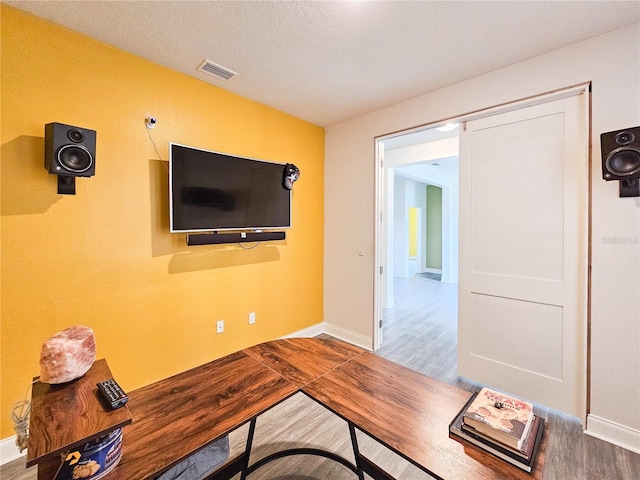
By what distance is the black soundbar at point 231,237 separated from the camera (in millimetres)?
2393

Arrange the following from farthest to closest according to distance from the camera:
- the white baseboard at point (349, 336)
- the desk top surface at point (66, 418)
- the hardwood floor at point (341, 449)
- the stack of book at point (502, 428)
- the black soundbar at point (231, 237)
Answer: the white baseboard at point (349, 336), the black soundbar at point (231, 237), the hardwood floor at point (341, 449), the stack of book at point (502, 428), the desk top surface at point (66, 418)

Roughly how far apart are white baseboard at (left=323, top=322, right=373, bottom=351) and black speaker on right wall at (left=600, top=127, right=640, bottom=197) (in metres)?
2.50

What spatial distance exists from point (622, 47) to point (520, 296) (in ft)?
5.92

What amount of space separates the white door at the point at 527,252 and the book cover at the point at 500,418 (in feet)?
4.66

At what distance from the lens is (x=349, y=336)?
11.4 feet

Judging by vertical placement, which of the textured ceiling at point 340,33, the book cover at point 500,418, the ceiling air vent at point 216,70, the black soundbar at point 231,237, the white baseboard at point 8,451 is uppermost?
the ceiling air vent at point 216,70

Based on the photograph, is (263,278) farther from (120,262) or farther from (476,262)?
(476,262)

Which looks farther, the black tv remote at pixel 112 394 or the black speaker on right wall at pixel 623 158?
the black speaker on right wall at pixel 623 158

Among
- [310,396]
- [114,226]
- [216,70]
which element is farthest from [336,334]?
[216,70]

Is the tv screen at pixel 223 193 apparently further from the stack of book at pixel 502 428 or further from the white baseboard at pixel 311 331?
the stack of book at pixel 502 428

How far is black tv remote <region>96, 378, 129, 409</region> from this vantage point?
0.97 m

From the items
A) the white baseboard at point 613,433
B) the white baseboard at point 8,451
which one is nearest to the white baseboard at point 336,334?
the white baseboard at point 613,433

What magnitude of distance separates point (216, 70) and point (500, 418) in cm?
287

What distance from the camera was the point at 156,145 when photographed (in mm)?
2271
